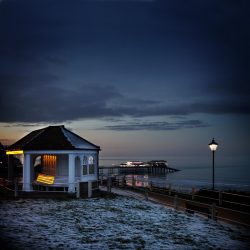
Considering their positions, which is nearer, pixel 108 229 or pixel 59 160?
pixel 108 229

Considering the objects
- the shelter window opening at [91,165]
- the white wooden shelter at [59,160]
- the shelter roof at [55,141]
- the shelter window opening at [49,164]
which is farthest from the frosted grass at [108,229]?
the shelter window opening at [91,165]

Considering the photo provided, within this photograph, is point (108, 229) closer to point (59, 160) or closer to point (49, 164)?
point (59, 160)

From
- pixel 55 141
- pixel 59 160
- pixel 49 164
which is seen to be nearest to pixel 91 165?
pixel 59 160

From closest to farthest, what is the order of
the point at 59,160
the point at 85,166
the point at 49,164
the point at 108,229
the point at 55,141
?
the point at 108,229 → the point at 55,141 → the point at 59,160 → the point at 85,166 → the point at 49,164

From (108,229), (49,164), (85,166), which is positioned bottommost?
(108,229)

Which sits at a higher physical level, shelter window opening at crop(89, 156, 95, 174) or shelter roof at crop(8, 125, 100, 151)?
shelter roof at crop(8, 125, 100, 151)

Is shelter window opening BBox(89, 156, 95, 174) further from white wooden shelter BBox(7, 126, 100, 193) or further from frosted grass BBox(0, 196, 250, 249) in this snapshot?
frosted grass BBox(0, 196, 250, 249)

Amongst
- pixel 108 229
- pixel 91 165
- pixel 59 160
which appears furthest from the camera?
pixel 91 165

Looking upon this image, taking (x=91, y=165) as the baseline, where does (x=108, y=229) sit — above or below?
below

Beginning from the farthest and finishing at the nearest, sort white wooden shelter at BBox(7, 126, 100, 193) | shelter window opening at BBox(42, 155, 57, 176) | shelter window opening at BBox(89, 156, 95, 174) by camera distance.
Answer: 1. shelter window opening at BBox(89, 156, 95, 174)
2. shelter window opening at BBox(42, 155, 57, 176)
3. white wooden shelter at BBox(7, 126, 100, 193)

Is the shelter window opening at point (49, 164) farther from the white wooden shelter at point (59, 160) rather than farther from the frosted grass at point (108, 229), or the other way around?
the frosted grass at point (108, 229)

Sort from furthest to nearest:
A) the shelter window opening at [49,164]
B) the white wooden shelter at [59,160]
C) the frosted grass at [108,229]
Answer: the shelter window opening at [49,164], the white wooden shelter at [59,160], the frosted grass at [108,229]

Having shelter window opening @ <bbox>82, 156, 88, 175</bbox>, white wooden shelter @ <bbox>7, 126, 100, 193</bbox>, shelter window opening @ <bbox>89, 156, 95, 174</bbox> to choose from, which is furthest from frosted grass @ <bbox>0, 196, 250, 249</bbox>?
shelter window opening @ <bbox>89, 156, 95, 174</bbox>

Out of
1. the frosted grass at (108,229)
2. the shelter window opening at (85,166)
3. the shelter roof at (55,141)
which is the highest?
the shelter roof at (55,141)
